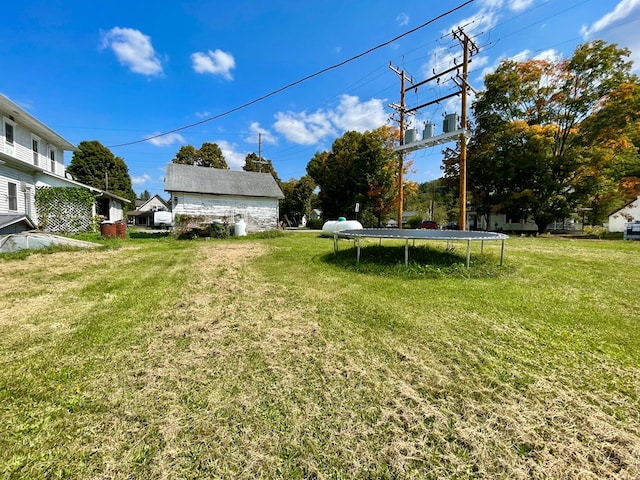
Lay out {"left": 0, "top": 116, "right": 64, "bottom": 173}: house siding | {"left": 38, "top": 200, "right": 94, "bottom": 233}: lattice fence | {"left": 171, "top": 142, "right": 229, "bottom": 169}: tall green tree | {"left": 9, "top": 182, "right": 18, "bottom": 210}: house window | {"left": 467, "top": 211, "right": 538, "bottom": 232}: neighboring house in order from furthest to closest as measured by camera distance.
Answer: {"left": 171, "top": 142, "right": 229, "bottom": 169}: tall green tree < {"left": 467, "top": 211, "right": 538, "bottom": 232}: neighboring house < {"left": 38, "top": 200, "right": 94, "bottom": 233}: lattice fence < {"left": 0, "top": 116, "right": 64, "bottom": 173}: house siding < {"left": 9, "top": 182, "right": 18, "bottom": 210}: house window

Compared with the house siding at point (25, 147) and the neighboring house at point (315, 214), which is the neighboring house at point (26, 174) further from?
the neighboring house at point (315, 214)

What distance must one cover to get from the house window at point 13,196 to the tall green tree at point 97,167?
77.8ft

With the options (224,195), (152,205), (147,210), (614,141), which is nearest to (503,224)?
(614,141)

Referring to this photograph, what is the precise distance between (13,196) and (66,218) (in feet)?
7.59

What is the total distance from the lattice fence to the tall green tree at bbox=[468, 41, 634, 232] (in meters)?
24.5

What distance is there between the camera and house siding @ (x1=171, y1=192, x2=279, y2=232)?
1570cm

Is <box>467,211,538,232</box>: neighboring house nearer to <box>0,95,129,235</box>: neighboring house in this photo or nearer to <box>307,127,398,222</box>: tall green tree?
<box>307,127,398,222</box>: tall green tree

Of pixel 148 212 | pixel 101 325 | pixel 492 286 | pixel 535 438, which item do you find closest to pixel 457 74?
pixel 492 286

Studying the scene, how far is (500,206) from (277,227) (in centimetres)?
1670

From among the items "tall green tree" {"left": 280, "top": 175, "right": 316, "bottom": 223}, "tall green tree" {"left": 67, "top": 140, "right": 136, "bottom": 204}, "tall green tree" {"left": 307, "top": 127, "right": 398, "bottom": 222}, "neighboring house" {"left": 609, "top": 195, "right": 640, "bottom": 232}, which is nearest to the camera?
"neighboring house" {"left": 609, "top": 195, "right": 640, "bottom": 232}

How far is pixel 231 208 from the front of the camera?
55.9ft

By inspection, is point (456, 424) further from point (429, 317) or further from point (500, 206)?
point (500, 206)

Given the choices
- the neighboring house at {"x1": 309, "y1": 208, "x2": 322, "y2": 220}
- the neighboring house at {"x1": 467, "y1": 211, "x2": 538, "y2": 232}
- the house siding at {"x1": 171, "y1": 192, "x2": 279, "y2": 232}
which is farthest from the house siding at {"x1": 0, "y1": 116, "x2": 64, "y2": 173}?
the neighboring house at {"x1": 467, "y1": 211, "x2": 538, "y2": 232}

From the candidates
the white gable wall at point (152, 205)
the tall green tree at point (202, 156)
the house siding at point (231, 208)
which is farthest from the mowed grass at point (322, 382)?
the white gable wall at point (152, 205)
